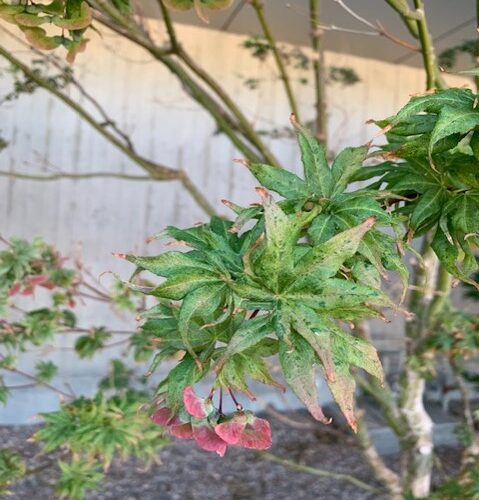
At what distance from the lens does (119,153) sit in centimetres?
365

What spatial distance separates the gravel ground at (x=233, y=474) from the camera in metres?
2.99

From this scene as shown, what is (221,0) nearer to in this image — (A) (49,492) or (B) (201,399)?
(B) (201,399)

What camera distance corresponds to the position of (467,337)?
2.12 meters

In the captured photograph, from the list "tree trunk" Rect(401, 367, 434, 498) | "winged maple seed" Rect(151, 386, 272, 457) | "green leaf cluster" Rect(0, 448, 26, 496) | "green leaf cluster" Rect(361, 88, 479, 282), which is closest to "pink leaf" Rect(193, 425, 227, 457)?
"winged maple seed" Rect(151, 386, 272, 457)

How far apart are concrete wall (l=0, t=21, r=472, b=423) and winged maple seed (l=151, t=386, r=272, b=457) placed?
9.38 ft

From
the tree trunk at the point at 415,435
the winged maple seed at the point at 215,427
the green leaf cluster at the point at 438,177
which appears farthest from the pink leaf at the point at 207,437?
the tree trunk at the point at 415,435

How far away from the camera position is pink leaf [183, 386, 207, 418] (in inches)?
25.4

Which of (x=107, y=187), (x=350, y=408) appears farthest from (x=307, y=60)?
(x=350, y=408)

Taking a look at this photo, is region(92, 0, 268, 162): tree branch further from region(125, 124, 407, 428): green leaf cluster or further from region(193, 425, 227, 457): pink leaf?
region(193, 425, 227, 457): pink leaf

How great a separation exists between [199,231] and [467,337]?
1.66 m

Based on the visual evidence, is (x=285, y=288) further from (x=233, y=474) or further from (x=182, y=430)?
(x=233, y=474)

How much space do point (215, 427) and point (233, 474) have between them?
276 centimetres

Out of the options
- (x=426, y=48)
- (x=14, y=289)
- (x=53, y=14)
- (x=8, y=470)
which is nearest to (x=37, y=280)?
(x=14, y=289)

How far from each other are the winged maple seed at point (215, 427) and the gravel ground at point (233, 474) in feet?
7.07
